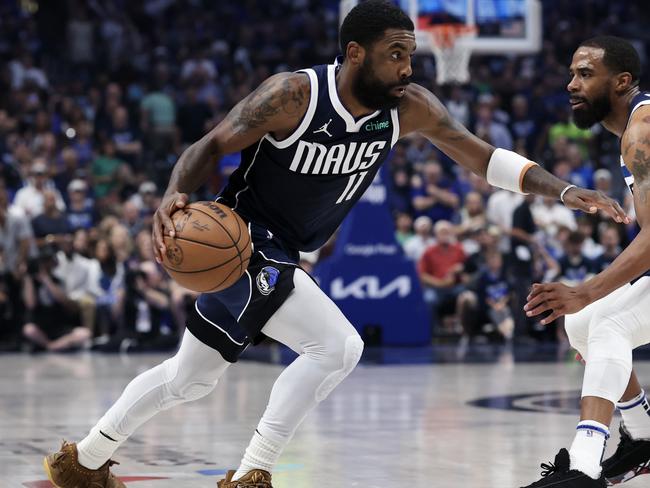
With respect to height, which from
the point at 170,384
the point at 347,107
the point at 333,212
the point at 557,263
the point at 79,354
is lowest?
the point at 79,354

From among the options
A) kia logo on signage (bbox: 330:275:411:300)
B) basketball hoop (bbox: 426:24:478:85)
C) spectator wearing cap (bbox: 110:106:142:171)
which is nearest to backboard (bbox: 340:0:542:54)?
basketball hoop (bbox: 426:24:478:85)

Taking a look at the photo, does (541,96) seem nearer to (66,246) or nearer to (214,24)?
(214,24)

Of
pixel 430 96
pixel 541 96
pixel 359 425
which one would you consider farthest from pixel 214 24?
pixel 430 96

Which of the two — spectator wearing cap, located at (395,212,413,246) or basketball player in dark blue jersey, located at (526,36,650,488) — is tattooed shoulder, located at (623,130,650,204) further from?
spectator wearing cap, located at (395,212,413,246)

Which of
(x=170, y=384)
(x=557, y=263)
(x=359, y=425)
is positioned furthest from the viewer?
(x=557, y=263)

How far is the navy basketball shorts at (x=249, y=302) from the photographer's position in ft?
16.5

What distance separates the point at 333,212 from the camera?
550 cm

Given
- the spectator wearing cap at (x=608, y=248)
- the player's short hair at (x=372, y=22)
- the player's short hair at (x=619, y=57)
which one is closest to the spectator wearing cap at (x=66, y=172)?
the spectator wearing cap at (x=608, y=248)

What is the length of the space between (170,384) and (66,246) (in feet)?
31.1

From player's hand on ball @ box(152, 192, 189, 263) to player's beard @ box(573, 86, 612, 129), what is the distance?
185cm

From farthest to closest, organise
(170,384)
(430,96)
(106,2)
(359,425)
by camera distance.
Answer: (106,2) < (359,425) < (430,96) < (170,384)

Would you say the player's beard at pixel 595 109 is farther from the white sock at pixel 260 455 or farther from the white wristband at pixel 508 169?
the white sock at pixel 260 455

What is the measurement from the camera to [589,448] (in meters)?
4.95

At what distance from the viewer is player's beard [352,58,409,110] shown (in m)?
5.22
